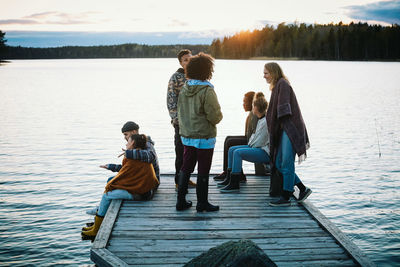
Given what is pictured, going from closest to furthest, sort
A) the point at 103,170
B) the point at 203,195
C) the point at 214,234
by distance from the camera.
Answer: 1. the point at 214,234
2. the point at 203,195
3. the point at 103,170

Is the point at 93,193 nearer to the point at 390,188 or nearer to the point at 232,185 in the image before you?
the point at 232,185

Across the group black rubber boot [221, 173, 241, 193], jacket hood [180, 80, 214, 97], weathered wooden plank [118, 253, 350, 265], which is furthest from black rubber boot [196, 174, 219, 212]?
weathered wooden plank [118, 253, 350, 265]

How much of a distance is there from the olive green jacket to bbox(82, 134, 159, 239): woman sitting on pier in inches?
36.0

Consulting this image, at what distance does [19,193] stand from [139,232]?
217 inches

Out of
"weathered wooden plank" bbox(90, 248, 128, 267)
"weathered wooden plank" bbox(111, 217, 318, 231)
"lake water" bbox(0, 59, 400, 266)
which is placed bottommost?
"lake water" bbox(0, 59, 400, 266)

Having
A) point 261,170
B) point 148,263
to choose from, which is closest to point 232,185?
point 261,170

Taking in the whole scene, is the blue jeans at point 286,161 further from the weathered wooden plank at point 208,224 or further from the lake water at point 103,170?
the lake water at point 103,170

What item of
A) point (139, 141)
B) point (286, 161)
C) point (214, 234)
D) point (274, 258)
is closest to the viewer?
point (274, 258)

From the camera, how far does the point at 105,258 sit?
4.14m

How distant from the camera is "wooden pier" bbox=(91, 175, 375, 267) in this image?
4.28 metres

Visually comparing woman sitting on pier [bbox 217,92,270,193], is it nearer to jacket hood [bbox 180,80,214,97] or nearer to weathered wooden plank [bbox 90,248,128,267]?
jacket hood [bbox 180,80,214,97]

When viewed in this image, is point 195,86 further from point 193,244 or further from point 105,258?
point 105,258

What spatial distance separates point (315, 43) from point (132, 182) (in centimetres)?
12636

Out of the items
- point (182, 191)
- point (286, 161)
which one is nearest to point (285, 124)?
point (286, 161)
